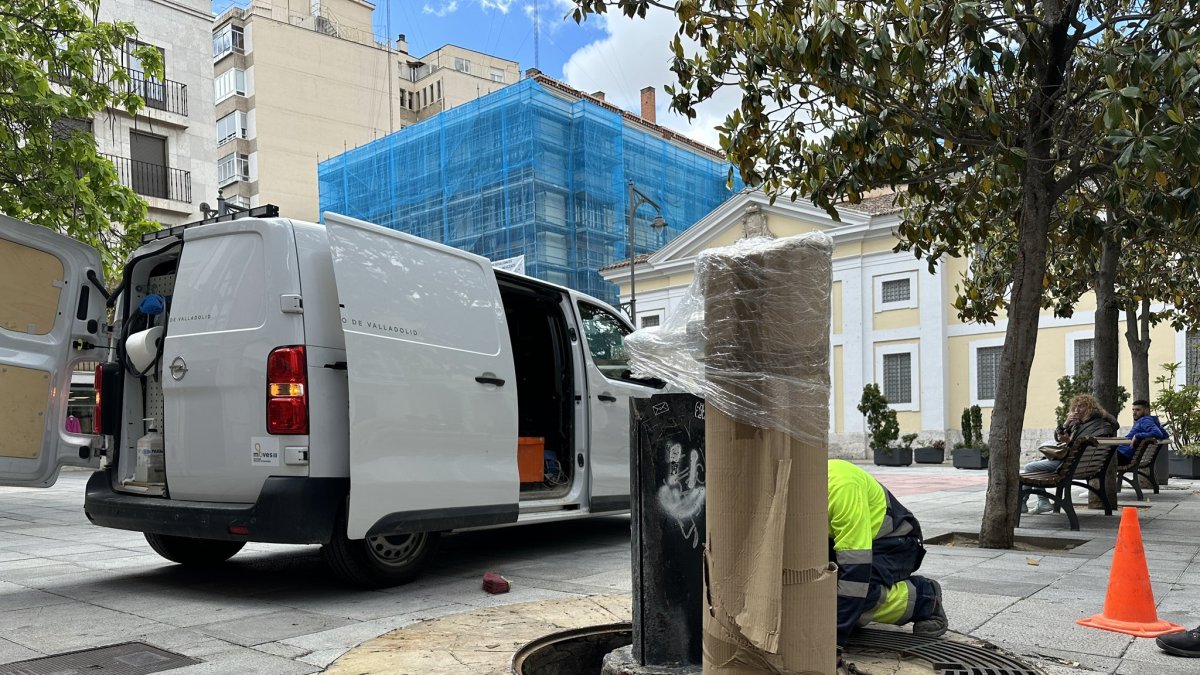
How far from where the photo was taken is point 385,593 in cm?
535

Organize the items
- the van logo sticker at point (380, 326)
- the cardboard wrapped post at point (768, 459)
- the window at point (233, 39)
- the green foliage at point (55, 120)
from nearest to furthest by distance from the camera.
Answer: the cardboard wrapped post at point (768, 459) → the van logo sticker at point (380, 326) → the green foliage at point (55, 120) → the window at point (233, 39)

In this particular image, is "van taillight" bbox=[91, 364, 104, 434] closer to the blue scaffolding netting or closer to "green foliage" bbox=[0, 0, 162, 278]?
"green foliage" bbox=[0, 0, 162, 278]

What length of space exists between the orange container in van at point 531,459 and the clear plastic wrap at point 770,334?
446cm

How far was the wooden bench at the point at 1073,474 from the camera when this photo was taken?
8562 mm

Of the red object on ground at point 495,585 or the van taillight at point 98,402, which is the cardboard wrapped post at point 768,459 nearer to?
the red object on ground at point 495,585

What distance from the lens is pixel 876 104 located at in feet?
23.9

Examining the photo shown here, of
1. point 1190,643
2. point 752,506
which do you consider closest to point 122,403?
point 752,506

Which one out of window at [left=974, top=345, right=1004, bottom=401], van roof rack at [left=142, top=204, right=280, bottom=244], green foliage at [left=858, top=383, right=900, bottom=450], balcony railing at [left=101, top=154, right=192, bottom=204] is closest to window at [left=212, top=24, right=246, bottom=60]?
balcony railing at [left=101, top=154, right=192, bottom=204]

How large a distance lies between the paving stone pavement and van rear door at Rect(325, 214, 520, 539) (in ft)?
1.77

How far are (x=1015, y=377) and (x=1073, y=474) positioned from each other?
2.07 metres

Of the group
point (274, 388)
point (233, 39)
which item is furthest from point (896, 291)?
point (233, 39)

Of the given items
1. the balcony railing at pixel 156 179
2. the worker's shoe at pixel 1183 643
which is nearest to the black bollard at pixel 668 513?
the worker's shoe at pixel 1183 643

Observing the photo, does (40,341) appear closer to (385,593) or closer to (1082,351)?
(385,593)

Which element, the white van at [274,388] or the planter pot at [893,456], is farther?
the planter pot at [893,456]
